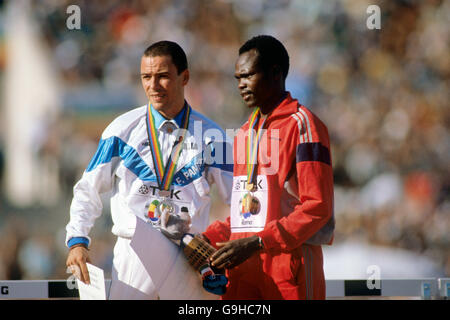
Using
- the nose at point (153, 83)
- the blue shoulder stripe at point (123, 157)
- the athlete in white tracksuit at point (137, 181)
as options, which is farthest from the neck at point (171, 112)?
the blue shoulder stripe at point (123, 157)

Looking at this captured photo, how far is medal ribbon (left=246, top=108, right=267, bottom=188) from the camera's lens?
280 cm

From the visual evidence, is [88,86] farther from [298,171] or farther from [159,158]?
[298,171]

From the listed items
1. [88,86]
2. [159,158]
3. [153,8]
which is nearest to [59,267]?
[88,86]

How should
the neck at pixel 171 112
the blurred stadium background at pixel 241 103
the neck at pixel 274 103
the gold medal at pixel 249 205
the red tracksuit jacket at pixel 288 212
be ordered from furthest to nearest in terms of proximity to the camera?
the blurred stadium background at pixel 241 103 < the neck at pixel 171 112 < the neck at pixel 274 103 < the gold medal at pixel 249 205 < the red tracksuit jacket at pixel 288 212

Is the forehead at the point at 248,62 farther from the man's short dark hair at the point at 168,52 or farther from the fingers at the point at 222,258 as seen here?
the fingers at the point at 222,258

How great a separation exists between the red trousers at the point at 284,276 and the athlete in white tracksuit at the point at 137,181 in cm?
50

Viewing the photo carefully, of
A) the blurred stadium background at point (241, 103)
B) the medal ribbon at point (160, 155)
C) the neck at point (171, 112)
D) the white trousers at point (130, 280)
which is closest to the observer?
the white trousers at point (130, 280)

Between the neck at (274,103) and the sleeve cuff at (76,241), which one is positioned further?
the sleeve cuff at (76,241)

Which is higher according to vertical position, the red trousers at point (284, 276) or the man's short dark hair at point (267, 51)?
the man's short dark hair at point (267, 51)

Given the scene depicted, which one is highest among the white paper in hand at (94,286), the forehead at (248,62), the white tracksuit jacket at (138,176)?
the forehead at (248,62)

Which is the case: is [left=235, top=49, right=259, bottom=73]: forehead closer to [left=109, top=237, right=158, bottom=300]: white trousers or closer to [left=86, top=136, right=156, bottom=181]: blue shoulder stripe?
[left=86, top=136, right=156, bottom=181]: blue shoulder stripe

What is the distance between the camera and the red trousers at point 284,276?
267 cm
